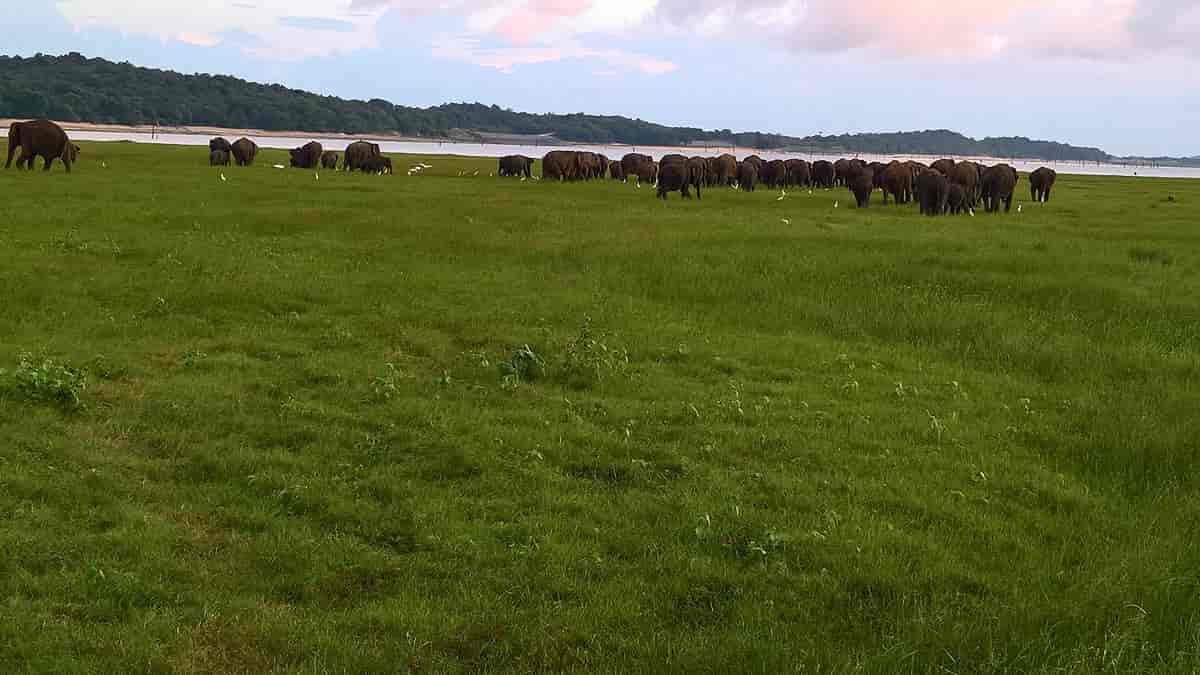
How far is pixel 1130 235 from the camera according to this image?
22.1 metres

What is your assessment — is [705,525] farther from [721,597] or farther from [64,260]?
[64,260]

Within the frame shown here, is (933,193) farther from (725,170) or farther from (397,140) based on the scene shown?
(397,140)

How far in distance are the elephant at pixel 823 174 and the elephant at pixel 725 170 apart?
488 centimetres

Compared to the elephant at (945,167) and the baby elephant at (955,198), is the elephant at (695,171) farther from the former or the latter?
the baby elephant at (955,198)

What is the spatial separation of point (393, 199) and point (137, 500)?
67.3ft

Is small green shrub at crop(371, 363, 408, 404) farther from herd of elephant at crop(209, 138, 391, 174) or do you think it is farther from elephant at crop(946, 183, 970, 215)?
herd of elephant at crop(209, 138, 391, 174)

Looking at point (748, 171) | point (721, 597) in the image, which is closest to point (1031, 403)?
point (721, 597)

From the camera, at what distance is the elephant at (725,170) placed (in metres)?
42.3

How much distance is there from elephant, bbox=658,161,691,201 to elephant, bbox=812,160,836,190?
1481 cm

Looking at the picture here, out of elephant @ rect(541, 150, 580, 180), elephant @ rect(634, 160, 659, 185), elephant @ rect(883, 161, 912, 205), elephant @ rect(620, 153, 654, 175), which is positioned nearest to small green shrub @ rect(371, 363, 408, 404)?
elephant @ rect(883, 161, 912, 205)

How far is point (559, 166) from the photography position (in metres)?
44.7

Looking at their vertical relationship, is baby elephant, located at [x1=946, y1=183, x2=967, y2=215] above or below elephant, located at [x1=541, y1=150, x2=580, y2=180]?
below

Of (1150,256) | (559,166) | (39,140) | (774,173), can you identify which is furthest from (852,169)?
(39,140)

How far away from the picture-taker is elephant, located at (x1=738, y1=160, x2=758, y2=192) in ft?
135
